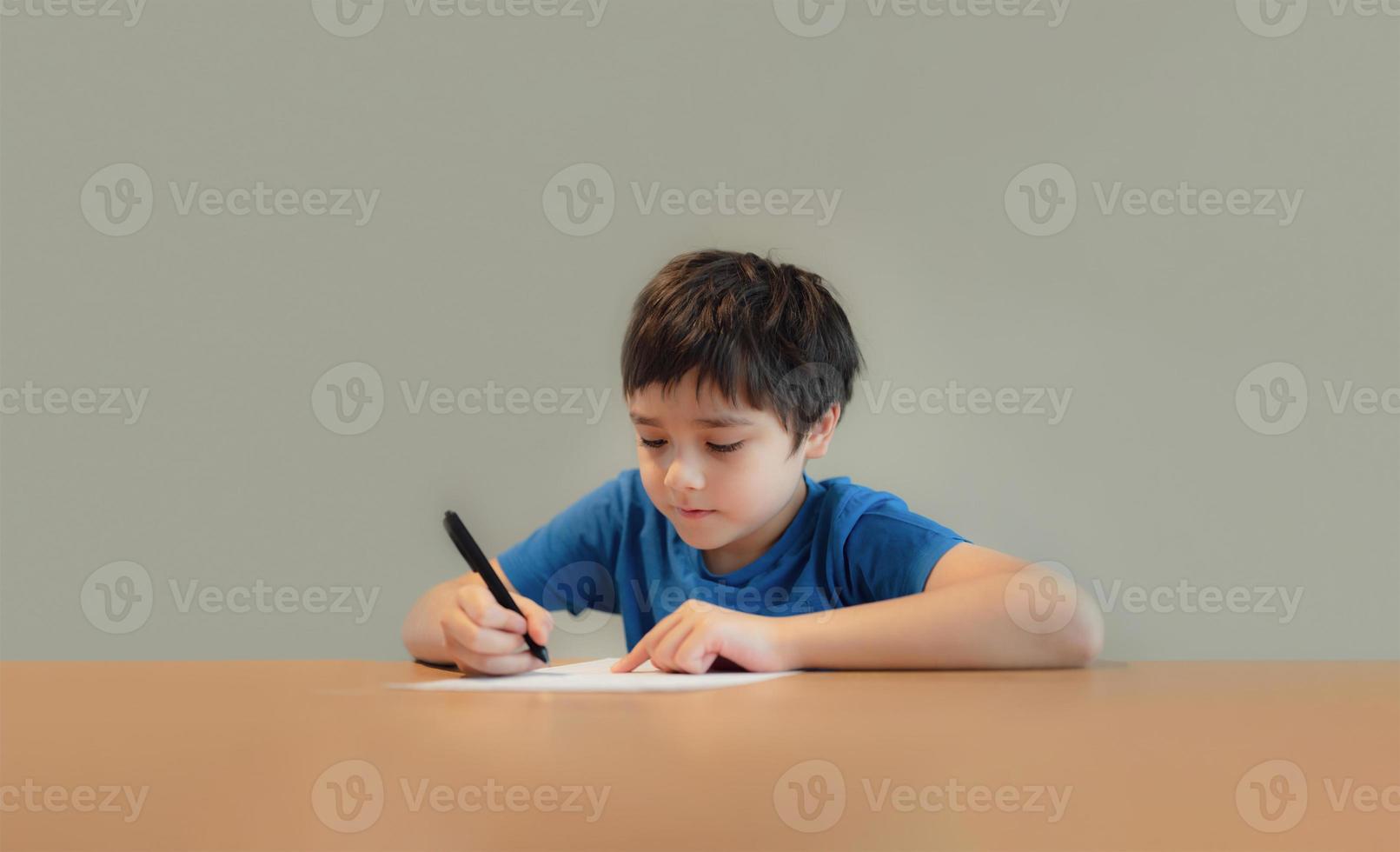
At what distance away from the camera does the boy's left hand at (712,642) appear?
88 cm

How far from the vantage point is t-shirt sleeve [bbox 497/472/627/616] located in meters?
1.36

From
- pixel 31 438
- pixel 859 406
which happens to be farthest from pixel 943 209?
pixel 31 438

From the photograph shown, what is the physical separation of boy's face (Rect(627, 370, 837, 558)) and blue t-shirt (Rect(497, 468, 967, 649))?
11cm

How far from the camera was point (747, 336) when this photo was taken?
114 cm

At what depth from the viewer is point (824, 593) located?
121cm

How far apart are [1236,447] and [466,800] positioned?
4.79 ft
